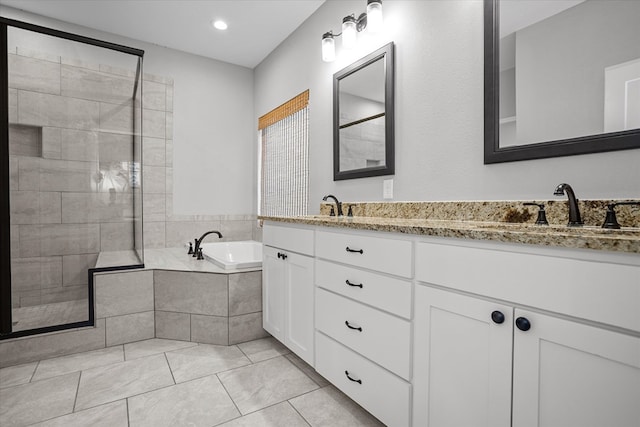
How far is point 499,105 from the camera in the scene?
1462 millimetres

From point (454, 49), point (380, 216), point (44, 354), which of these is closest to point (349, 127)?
point (380, 216)

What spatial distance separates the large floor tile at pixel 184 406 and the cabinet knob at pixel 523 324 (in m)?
1.29

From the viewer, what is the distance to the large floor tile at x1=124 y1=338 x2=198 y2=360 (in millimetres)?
2166

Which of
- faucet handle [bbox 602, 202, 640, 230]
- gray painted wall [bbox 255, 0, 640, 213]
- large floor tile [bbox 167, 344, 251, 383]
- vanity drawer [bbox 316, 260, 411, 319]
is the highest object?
gray painted wall [bbox 255, 0, 640, 213]

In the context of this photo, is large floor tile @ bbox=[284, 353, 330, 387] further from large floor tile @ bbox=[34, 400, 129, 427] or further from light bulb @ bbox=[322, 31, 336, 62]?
light bulb @ bbox=[322, 31, 336, 62]

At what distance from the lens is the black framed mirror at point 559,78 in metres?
1.12

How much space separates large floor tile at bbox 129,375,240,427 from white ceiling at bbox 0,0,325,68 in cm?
282

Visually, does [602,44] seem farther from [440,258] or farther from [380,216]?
[380,216]

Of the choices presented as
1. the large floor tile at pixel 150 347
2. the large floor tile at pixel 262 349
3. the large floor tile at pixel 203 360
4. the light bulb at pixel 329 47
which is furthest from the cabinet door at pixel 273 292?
the light bulb at pixel 329 47

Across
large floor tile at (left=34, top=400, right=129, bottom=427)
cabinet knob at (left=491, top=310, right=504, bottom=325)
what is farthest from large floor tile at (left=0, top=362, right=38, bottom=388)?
cabinet knob at (left=491, top=310, right=504, bottom=325)

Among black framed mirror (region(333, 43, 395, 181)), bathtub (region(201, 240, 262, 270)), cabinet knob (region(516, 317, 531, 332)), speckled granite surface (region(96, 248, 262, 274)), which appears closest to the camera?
cabinet knob (region(516, 317, 531, 332))

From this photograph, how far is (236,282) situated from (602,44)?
223 centimetres

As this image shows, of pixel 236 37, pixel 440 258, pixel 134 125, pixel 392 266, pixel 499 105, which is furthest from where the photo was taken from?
pixel 236 37

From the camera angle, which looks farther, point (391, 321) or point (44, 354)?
point (44, 354)
